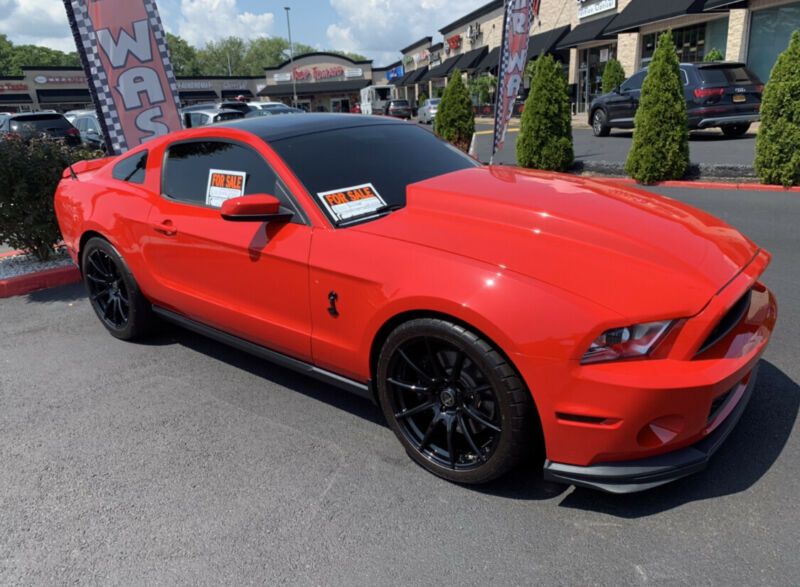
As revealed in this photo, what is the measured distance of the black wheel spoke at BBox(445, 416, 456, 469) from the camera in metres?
2.57

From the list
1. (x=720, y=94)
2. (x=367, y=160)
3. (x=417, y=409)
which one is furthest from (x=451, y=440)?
(x=720, y=94)

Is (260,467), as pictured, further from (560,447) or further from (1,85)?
(1,85)

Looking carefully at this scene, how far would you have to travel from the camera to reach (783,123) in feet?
26.5

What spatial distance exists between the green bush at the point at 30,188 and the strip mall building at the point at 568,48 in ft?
59.3

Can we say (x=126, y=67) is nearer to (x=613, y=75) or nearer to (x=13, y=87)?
(x=613, y=75)

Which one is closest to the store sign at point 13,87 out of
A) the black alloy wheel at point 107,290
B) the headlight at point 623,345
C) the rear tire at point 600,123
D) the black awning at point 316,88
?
the black awning at point 316,88

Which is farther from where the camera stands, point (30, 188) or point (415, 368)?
point (30, 188)

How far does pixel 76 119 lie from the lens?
63.2 ft

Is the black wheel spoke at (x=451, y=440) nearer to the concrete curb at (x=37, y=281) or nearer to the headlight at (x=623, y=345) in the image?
the headlight at (x=623, y=345)

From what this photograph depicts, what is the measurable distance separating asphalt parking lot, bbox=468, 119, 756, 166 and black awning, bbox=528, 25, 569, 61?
431 inches

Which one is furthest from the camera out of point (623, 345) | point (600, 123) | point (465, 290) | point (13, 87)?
point (13, 87)

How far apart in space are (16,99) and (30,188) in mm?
60749

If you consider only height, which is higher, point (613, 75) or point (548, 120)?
point (613, 75)

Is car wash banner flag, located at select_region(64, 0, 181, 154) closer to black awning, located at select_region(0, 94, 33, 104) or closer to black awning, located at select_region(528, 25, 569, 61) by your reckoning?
black awning, located at select_region(528, 25, 569, 61)
